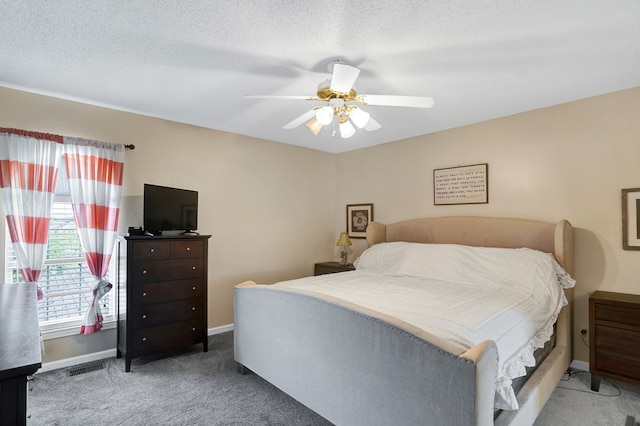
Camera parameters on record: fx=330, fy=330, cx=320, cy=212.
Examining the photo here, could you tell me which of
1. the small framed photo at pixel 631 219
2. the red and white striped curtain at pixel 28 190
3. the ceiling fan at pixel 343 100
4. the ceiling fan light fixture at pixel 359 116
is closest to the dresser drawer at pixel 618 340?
the small framed photo at pixel 631 219

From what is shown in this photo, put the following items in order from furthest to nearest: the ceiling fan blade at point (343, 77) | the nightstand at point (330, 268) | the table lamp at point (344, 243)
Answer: the table lamp at point (344, 243) → the nightstand at point (330, 268) → the ceiling fan blade at point (343, 77)

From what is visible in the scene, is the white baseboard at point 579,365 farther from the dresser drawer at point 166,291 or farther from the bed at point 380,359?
the dresser drawer at point 166,291

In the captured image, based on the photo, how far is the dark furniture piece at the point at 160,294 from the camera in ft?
9.31

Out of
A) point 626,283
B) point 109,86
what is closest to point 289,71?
point 109,86

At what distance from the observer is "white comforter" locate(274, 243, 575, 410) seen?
178cm

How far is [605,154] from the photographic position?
9.33ft

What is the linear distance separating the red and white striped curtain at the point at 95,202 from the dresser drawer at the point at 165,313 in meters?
0.48

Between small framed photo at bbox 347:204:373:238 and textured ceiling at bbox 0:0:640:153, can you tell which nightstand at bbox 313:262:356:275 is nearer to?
small framed photo at bbox 347:204:373:238

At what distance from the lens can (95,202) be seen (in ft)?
9.93

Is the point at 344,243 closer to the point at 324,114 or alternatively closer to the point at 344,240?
the point at 344,240

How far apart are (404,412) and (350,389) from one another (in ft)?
1.15

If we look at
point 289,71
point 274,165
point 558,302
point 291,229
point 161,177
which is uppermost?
point 289,71

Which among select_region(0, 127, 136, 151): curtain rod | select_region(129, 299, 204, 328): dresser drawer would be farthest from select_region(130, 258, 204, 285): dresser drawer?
select_region(0, 127, 136, 151): curtain rod

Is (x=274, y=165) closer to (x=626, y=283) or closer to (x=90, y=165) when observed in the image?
(x=90, y=165)
